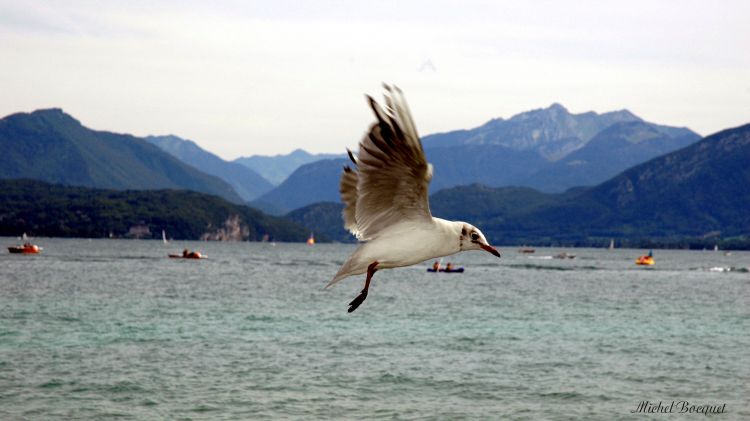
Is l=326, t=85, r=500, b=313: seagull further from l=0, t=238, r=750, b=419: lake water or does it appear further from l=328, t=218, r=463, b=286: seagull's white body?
l=0, t=238, r=750, b=419: lake water

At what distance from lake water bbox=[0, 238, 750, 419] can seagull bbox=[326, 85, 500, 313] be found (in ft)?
96.7

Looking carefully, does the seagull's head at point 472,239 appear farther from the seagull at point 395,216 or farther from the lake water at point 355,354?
the lake water at point 355,354

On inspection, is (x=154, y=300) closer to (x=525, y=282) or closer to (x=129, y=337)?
(x=129, y=337)

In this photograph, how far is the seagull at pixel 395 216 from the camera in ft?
35.6

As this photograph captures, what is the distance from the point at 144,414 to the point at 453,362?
20702 millimetres

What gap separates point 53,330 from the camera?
6575 cm

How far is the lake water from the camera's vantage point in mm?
42562
